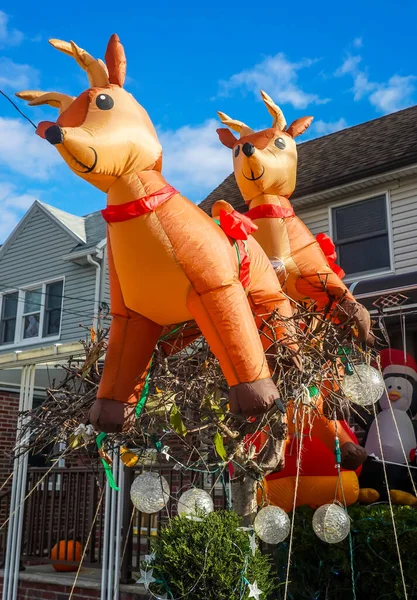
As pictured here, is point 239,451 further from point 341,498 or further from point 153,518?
point 153,518

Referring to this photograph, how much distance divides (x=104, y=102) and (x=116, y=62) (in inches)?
12.2

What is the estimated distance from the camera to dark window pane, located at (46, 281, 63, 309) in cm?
1387

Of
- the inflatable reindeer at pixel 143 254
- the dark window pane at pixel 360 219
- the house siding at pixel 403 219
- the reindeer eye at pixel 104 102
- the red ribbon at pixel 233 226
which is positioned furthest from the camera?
the dark window pane at pixel 360 219

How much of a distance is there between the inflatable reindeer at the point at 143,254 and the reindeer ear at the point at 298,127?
1.53m

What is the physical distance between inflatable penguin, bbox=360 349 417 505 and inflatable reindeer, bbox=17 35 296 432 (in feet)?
8.49

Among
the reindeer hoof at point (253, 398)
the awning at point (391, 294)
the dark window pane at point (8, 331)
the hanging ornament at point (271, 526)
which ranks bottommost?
the hanging ornament at point (271, 526)

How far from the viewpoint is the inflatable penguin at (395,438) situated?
17.0 ft

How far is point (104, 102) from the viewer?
2758 millimetres

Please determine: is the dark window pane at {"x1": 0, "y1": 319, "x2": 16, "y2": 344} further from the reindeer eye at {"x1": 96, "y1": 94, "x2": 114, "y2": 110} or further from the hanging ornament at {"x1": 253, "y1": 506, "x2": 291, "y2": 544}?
the reindeer eye at {"x1": 96, "y1": 94, "x2": 114, "y2": 110}

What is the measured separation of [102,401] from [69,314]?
10.7 m

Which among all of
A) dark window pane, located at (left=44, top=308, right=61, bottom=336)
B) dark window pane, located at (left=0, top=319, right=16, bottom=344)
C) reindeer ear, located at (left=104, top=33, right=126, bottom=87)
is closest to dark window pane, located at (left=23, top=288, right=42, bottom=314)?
dark window pane, located at (left=44, top=308, right=61, bottom=336)

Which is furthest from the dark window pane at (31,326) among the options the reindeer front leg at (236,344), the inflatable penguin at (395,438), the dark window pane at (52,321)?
the reindeer front leg at (236,344)

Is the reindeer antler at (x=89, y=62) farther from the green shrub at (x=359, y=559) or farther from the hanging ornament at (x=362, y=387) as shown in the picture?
the green shrub at (x=359, y=559)

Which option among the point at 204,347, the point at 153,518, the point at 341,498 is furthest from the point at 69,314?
the point at 204,347
